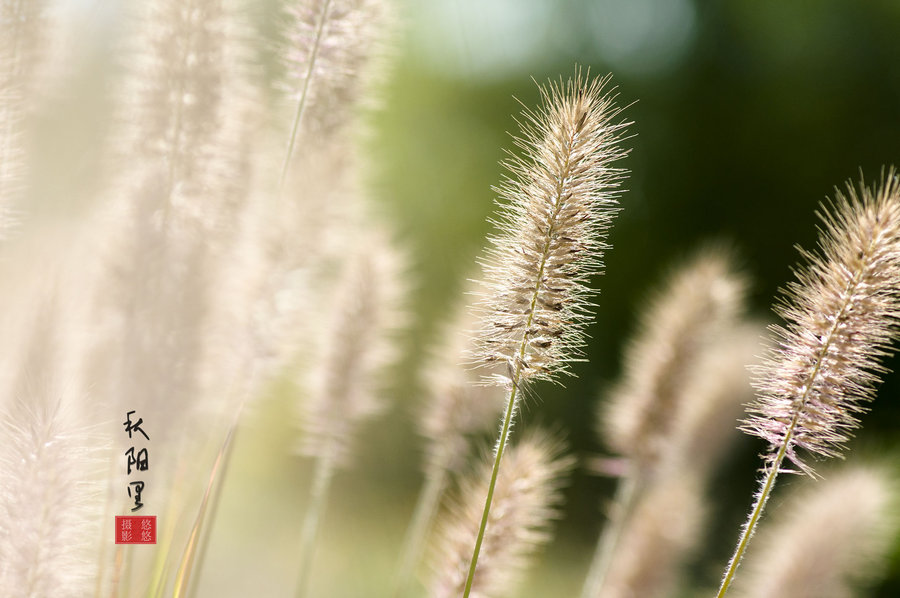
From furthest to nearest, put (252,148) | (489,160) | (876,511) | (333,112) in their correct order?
(489,160) → (876,511) → (252,148) → (333,112)

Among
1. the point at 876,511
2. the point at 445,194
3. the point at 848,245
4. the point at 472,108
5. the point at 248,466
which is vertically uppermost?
the point at 472,108

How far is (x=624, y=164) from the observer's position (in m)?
1.29

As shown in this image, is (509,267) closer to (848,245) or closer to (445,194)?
(848,245)

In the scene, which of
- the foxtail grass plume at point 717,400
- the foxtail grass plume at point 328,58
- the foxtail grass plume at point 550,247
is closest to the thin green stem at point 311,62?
the foxtail grass plume at point 328,58

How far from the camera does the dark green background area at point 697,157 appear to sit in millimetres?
1222

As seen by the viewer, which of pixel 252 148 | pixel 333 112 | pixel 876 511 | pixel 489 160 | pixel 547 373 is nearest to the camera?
pixel 547 373

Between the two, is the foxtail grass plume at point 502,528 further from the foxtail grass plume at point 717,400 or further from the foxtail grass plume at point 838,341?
the foxtail grass plume at point 717,400

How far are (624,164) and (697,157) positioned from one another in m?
0.20

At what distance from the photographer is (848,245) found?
16.9 inches

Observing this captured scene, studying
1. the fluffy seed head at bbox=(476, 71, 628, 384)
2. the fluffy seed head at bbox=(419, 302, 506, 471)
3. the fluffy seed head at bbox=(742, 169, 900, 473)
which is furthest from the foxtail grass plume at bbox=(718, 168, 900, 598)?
the fluffy seed head at bbox=(419, 302, 506, 471)

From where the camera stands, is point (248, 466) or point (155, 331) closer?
point (155, 331)

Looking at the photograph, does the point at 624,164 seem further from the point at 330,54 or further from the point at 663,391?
the point at 330,54

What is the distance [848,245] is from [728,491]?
3.75 ft

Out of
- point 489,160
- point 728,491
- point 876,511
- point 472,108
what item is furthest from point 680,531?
point 472,108
